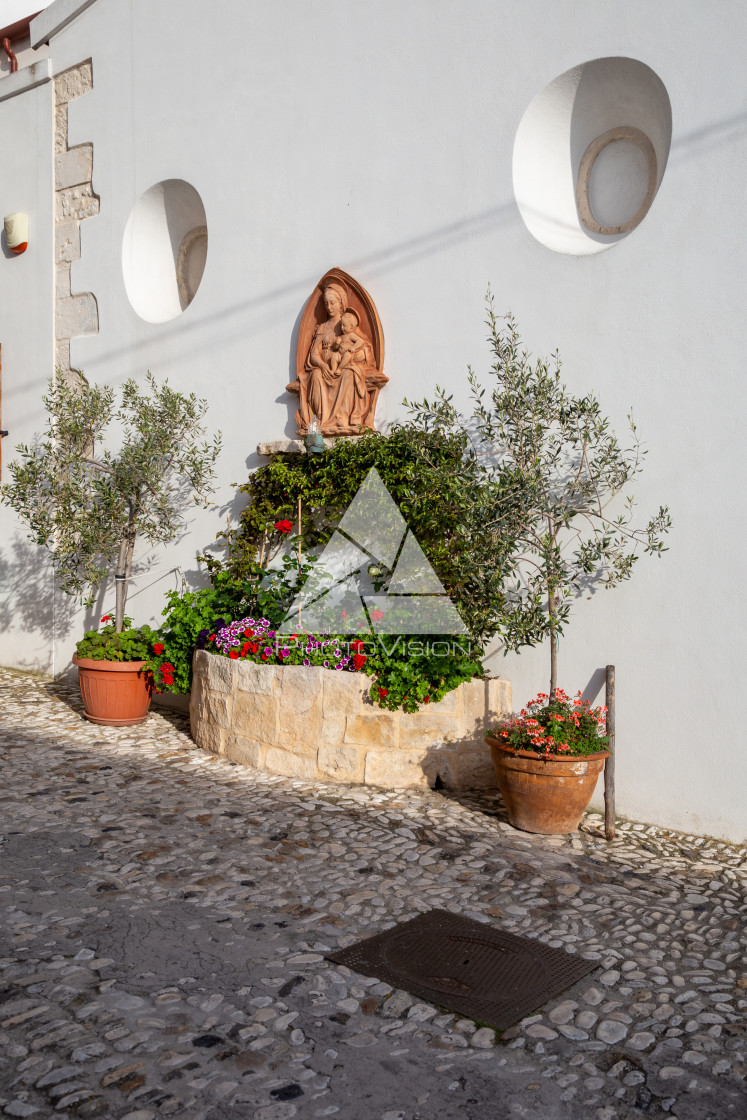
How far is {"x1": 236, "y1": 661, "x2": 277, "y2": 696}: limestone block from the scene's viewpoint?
525 cm

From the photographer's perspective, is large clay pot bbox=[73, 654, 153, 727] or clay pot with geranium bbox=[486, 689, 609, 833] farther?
large clay pot bbox=[73, 654, 153, 727]

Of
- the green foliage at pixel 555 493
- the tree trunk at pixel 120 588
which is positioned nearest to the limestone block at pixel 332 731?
the green foliage at pixel 555 493

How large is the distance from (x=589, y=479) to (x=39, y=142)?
249 inches

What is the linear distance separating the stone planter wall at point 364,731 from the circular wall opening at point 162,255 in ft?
12.1

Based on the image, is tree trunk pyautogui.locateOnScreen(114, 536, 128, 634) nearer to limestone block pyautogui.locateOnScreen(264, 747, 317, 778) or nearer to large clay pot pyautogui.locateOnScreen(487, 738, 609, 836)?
limestone block pyautogui.locateOnScreen(264, 747, 317, 778)

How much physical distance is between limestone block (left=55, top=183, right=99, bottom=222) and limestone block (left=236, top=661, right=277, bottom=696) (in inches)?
180

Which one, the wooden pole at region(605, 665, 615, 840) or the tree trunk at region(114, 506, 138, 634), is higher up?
the tree trunk at region(114, 506, 138, 634)

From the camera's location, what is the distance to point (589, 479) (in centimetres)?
458

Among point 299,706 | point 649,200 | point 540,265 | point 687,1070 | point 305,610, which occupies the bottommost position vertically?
point 687,1070

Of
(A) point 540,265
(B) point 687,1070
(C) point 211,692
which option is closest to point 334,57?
(A) point 540,265


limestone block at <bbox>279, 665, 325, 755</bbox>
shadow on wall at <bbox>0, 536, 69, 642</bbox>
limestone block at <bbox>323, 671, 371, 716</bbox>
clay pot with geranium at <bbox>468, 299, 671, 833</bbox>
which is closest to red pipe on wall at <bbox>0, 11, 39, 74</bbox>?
shadow on wall at <bbox>0, 536, 69, 642</bbox>

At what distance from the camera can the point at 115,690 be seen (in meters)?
6.38

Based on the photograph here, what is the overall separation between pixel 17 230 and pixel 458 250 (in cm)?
478

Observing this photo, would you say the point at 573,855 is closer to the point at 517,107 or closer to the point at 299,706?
the point at 299,706
